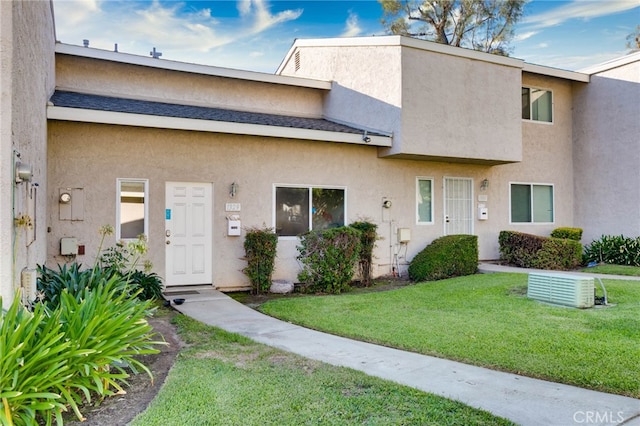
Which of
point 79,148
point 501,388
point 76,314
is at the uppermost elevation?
point 79,148

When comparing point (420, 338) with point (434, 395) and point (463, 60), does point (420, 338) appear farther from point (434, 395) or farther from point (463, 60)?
point (463, 60)

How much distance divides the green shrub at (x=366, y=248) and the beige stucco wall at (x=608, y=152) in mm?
8027

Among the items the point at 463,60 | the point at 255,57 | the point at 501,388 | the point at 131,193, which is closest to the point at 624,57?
the point at 463,60

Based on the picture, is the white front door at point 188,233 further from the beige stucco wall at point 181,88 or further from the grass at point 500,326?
the beige stucco wall at point 181,88

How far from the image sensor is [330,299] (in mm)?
8648

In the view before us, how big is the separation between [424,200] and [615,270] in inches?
199

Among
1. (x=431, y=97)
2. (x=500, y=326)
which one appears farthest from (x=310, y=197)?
(x=500, y=326)

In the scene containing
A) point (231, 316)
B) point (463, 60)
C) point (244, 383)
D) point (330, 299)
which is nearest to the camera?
point (244, 383)

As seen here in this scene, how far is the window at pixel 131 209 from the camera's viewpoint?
9.02m

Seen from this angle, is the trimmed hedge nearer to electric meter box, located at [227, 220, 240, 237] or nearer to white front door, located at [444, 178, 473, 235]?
white front door, located at [444, 178, 473, 235]

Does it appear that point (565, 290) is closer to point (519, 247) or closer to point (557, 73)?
point (519, 247)

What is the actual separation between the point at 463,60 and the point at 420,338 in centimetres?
839

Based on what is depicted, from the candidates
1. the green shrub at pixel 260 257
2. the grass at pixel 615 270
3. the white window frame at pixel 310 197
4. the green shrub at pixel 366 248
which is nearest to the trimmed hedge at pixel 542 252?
the grass at pixel 615 270

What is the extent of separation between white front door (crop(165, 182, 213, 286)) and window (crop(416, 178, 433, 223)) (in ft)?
18.5
